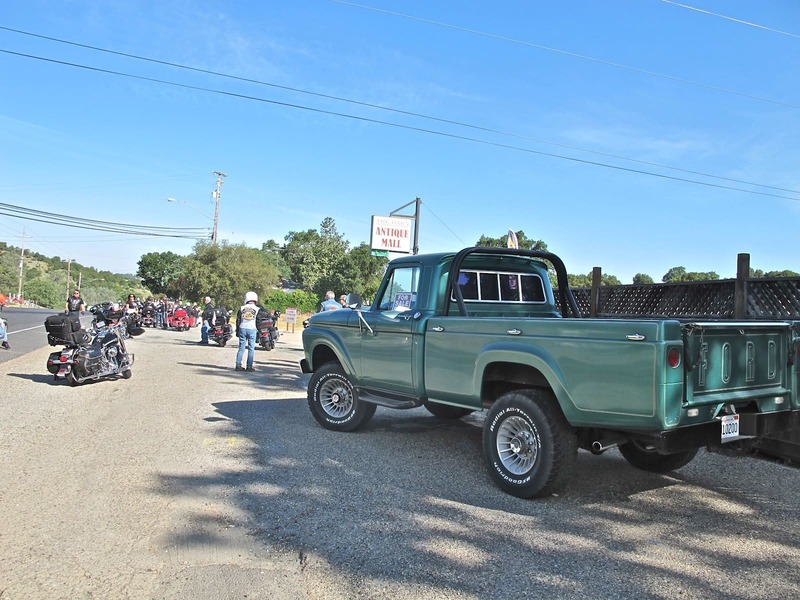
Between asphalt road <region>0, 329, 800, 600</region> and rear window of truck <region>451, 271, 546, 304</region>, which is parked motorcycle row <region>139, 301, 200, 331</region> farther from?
rear window of truck <region>451, 271, 546, 304</region>

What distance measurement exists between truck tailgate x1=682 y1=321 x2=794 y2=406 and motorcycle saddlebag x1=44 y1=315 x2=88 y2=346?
10.1 meters

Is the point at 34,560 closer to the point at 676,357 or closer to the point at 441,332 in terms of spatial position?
the point at 441,332

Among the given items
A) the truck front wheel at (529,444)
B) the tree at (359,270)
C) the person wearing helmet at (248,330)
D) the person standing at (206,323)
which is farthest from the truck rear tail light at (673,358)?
the tree at (359,270)

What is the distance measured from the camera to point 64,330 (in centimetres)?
1056

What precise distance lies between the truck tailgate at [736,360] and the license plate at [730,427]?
14 cm

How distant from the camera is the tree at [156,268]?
8406 cm

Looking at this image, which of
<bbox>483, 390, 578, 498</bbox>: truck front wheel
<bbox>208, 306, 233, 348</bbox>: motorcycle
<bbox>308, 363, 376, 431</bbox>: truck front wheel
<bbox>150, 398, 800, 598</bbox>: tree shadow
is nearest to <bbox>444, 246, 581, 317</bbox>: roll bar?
<bbox>483, 390, 578, 498</bbox>: truck front wheel

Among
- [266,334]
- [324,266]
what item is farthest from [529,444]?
[324,266]

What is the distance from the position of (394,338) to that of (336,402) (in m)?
1.53

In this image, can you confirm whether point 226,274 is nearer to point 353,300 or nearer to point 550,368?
point 353,300

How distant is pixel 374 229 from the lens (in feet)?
78.3

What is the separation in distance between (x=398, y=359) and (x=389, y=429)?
1.68m

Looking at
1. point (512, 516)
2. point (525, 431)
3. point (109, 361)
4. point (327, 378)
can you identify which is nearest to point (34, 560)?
point (512, 516)

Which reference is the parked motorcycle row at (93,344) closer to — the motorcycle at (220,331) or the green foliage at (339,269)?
the motorcycle at (220,331)
